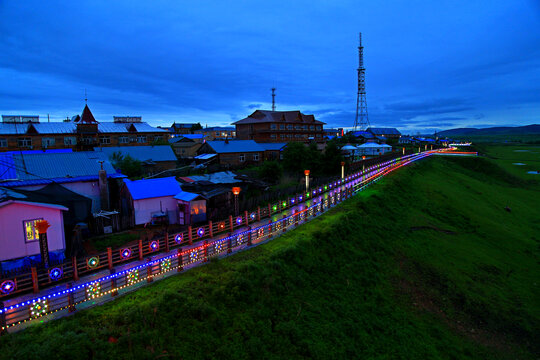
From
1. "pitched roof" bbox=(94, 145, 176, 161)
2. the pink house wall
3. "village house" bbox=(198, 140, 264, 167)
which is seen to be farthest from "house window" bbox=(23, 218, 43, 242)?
"village house" bbox=(198, 140, 264, 167)

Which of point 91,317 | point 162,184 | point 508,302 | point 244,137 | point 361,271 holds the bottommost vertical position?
point 508,302

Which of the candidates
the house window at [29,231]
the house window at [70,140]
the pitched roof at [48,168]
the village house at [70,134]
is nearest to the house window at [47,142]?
the village house at [70,134]

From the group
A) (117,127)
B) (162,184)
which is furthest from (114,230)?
(117,127)

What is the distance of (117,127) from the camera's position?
60.8 meters

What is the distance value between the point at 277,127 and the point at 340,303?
62.0m

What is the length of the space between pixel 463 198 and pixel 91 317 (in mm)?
42449

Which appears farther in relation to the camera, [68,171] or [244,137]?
[244,137]

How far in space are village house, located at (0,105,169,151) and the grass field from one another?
4958cm

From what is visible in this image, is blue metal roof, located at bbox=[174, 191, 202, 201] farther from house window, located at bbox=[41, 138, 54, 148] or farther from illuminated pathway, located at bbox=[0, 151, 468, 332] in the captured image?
house window, located at bbox=[41, 138, 54, 148]

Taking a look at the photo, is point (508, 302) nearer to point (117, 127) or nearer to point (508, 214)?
point (508, 214)

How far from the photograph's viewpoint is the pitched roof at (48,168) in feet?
→ 73.2

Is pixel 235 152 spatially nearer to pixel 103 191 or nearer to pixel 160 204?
pixel 103 191

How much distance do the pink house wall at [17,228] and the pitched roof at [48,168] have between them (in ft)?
25.4

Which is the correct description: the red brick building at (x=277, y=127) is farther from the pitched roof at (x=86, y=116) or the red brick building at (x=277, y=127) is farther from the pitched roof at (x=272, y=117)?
the pitched roof at (x=86, y=116)
